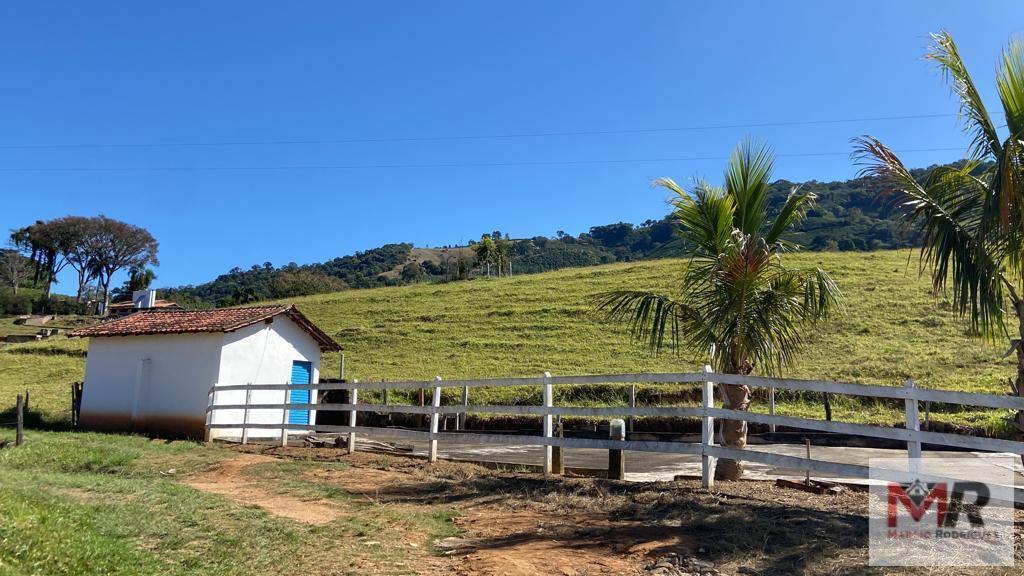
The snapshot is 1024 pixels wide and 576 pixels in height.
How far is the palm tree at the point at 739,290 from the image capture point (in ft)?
28.2

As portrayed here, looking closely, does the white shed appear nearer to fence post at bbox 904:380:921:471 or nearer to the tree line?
fence post at bbox 904:380:921:471

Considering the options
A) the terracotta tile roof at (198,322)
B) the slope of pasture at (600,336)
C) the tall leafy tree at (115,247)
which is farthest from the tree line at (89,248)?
the terracotta tile roof at (198,322)

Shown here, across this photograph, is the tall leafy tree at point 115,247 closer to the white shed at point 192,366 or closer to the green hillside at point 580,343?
the green hillside at point 580,343

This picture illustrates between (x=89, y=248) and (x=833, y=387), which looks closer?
(x=833, y=387)

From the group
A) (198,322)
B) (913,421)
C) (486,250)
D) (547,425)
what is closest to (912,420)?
(913,421)

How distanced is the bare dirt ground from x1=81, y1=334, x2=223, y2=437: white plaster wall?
8620mm

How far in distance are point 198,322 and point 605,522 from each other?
1533 centimetres

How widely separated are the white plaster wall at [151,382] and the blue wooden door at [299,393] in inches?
88.7

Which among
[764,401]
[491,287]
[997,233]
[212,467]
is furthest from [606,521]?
[491,287]

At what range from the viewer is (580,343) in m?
33.9

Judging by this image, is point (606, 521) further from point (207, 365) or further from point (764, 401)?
point (764, 401)

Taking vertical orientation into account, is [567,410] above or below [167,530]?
above

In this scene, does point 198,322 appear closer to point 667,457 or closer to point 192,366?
point 192,366

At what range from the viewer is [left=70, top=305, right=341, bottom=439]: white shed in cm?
1784
